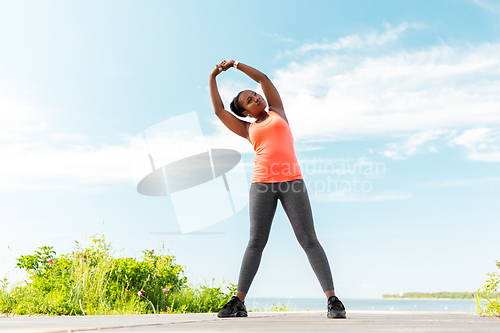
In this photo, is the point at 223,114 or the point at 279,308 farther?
the point at 279,308

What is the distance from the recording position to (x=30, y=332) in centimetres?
186

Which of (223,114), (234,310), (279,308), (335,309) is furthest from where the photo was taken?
(279,308)

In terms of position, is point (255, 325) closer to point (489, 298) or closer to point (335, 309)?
point (335, 309)

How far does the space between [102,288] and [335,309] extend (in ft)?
10.6

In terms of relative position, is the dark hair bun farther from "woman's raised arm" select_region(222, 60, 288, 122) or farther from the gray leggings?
the gray leggings

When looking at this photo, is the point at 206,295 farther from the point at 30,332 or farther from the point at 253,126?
the point at 30,332

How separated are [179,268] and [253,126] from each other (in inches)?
120

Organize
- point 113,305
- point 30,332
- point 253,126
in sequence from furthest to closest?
1. point 113,305
2. point 253,126
3. point 30,332

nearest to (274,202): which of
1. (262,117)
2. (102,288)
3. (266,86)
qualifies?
(262,117)

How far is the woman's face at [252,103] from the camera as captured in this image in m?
3.47

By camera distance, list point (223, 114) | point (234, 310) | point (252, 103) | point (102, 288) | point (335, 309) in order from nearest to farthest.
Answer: point (335, 309) → point (234, 310) → point (252, 103) → point (223, 114) → point (102, 288)

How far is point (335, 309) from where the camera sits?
9.81 feet

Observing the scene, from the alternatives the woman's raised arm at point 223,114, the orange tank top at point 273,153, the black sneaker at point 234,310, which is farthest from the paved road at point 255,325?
the woman's raised arm at point 223,114

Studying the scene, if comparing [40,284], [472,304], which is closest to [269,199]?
[472,304]
